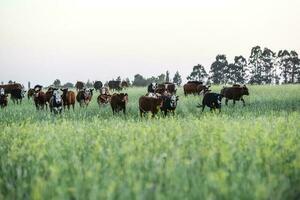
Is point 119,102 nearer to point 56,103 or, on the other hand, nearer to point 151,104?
point 56,103

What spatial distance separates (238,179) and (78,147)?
145 inches

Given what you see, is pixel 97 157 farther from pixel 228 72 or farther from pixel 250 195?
pixel 228 72

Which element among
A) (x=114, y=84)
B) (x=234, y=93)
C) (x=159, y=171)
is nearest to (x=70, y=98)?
(x=234, y=93)

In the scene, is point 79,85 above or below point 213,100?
above

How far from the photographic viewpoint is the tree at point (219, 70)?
95106mm

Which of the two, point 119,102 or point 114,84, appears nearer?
point 119,102

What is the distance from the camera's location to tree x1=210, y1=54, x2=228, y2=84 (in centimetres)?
9511

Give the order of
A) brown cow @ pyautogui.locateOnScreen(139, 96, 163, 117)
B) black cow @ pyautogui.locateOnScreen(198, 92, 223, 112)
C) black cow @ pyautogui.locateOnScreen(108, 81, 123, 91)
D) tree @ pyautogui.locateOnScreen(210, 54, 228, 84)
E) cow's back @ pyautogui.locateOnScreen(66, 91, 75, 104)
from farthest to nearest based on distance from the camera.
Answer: tree @ pyautogui.locateOnScreen(210, 54, 228, 84), black cow @ pyautogui.locateOnScreen(108, 81, 123, 91), cow's back @ pyautogui.locateOnScreen(66, 91, 75, 104), black cow @ pyautogui.locateOnScreen(198, 92, 223, 112), brown cow @ pyautogui.locateOnScreen(139, 96, 163, 117)

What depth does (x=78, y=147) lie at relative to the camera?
838 cm

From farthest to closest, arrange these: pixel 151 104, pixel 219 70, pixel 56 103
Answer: pixel 219 70, pixel 56 103, pixel 151 104

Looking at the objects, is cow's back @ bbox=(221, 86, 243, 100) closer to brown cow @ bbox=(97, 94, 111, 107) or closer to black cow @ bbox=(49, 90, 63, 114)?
brown cow @ bbox=(97, 94, 111, 107)

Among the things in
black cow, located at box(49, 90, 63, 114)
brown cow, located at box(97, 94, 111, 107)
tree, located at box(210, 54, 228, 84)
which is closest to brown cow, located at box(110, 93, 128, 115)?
black cow, located at box(49, 90, 63, 114)

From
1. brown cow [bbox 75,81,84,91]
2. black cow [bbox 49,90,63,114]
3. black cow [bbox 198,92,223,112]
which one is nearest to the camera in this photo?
black cow [bbox 198,92,223,112]

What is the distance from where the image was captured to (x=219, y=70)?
Result: 9544cm
